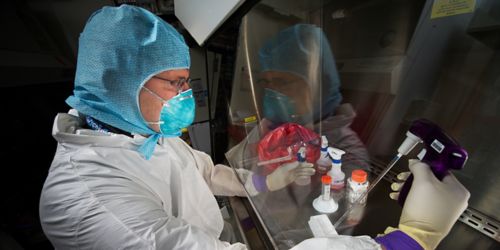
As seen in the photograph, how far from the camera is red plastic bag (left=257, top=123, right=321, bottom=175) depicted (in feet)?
3.56

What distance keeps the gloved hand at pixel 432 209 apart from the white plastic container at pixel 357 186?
0.68ft

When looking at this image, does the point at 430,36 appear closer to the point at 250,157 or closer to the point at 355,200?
the point at 355,200

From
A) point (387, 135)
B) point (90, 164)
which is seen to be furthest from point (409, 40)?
point (90, 164)

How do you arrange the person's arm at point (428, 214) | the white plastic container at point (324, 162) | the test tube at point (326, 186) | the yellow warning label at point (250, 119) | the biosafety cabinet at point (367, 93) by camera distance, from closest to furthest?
1. the person's arm at point (428, 214)
2. the biosafety cabinet at point (367, 93)
3. the test tube at point (326, 186)
4. the white plastic container at point (324, 162)
5. the yellow warning label at point (250, 119)

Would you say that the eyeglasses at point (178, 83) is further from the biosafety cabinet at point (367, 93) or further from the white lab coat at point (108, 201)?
the biosafety cabinet at point (367, 93)

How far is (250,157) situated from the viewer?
1.25m

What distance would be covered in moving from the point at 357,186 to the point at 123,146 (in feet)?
2.88

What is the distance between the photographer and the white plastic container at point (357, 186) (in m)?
0.82

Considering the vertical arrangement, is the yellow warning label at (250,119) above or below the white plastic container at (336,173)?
above

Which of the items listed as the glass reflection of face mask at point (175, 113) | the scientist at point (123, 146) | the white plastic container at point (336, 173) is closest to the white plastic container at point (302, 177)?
the white plastic container at point (336, 173)

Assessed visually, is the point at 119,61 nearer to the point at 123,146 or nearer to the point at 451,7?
the point at 123,146

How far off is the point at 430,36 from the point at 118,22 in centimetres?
107

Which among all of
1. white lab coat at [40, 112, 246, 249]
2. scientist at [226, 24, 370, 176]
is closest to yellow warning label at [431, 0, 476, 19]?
scientist at [226, 24, 370, 176]

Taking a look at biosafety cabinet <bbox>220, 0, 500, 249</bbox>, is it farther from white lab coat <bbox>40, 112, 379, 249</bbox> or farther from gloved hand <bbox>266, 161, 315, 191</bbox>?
white lab coat <bbox>40, 112, 379, 249</bbox>
